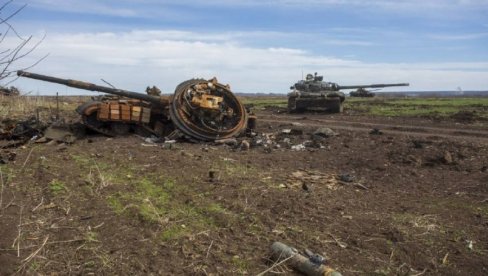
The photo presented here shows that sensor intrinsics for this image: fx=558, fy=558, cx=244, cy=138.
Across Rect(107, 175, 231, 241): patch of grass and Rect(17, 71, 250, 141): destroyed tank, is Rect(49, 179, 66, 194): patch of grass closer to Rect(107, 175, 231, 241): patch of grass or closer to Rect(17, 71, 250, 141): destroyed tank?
Rect(107, 175, 231, 241): patch of grass

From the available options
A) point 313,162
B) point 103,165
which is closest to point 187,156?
point 103,165

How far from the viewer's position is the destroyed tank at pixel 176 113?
14.6m

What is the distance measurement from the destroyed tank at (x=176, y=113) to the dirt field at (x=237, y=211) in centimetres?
244

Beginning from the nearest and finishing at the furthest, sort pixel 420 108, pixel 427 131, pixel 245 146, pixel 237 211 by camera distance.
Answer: pixel 237 211
pixel 245 146
pixel 427 131
pixel 420 108

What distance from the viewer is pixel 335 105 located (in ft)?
91.3

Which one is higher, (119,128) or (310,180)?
(119,128)

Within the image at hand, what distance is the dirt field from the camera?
561 centimetres

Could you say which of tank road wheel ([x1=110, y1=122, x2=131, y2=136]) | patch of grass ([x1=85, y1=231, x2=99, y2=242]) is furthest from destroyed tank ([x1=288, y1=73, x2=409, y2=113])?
patch of grass ([x1=85, y1=231, x2=99, y2=242])

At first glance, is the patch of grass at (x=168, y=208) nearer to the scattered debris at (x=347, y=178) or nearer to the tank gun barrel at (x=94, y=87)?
the scattered debris at (x=347, y=178)

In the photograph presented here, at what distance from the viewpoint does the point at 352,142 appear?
1395 cm

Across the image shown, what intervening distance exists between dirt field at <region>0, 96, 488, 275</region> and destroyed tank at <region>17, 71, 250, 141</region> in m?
2.44

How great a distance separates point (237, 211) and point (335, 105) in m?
21.4

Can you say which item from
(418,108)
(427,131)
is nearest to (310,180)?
(427,131)

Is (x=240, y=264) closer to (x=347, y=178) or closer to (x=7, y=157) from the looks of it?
(x=347, y=178)
